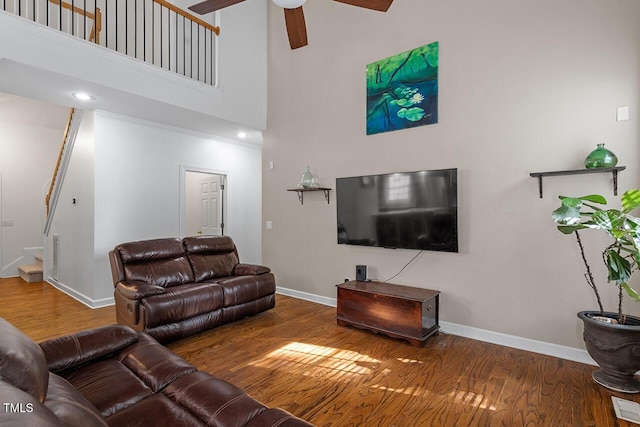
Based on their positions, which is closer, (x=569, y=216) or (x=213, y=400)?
(x=213, y=400)

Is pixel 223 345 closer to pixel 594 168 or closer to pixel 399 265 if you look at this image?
pixel 399 265

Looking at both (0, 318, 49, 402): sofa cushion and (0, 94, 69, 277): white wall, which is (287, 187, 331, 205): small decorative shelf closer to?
(0, 318, 49, 402): sofa cushion

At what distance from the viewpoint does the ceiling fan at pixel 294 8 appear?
230cm

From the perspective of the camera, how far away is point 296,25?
2689 millimetres

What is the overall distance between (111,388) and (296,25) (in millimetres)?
2757

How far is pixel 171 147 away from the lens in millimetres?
5043

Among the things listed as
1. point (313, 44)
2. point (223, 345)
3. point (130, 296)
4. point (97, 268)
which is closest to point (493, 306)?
point (223, 345)

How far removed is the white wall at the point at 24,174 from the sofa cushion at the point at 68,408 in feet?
21.5

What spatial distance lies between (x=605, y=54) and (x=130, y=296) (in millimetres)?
4627

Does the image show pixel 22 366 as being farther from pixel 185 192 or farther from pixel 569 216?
pixel 185 192

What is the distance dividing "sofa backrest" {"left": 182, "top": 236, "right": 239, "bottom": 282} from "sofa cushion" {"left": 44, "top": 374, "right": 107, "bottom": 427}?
2.72 meters

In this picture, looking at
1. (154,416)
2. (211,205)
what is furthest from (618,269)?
(211,205)

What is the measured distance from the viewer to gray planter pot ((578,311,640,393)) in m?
2.21

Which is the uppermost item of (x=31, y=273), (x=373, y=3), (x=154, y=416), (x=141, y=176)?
(x=373, y=3)
